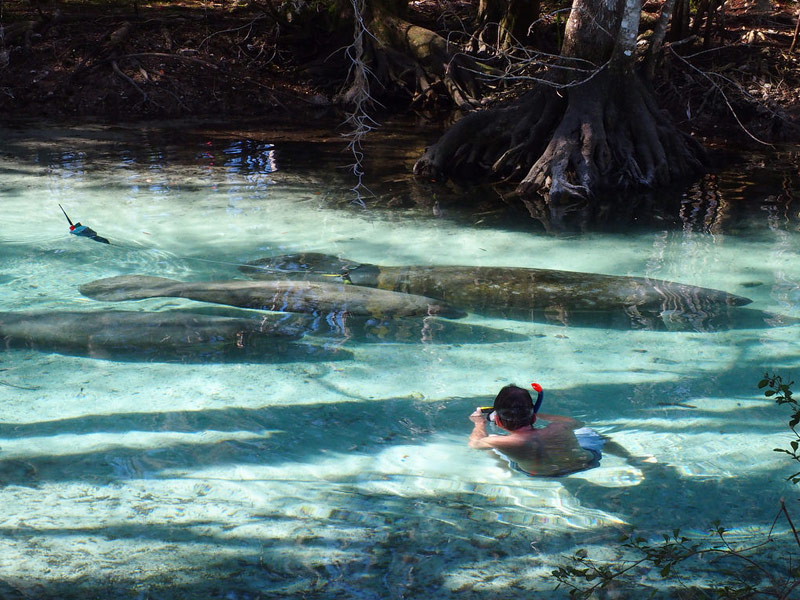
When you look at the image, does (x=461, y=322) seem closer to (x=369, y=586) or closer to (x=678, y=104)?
(x=369, y=586)

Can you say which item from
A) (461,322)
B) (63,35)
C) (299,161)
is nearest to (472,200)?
(299,161)

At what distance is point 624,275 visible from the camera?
8.31 meters

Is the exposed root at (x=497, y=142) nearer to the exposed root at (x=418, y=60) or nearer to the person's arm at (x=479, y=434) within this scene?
the exposed root at (x=418, y=60)

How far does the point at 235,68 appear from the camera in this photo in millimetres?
20359

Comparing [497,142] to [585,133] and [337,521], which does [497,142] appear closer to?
[585,133]

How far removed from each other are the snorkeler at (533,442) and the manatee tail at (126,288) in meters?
3.85

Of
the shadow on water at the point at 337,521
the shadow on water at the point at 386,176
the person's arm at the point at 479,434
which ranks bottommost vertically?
the shadow on water at the point at 337,521

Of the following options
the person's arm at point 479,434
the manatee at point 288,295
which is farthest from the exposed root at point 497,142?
the person's arm at point 479,434

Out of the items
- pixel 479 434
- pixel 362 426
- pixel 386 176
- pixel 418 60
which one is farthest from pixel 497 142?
pixel 479 434

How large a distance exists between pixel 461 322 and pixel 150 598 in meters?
4.16

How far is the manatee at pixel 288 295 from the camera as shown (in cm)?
709

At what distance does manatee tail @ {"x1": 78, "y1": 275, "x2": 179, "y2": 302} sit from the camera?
24.1 ft

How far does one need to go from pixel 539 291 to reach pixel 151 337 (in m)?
3.57

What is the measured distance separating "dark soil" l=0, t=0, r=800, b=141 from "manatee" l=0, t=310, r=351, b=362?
38.9ft
